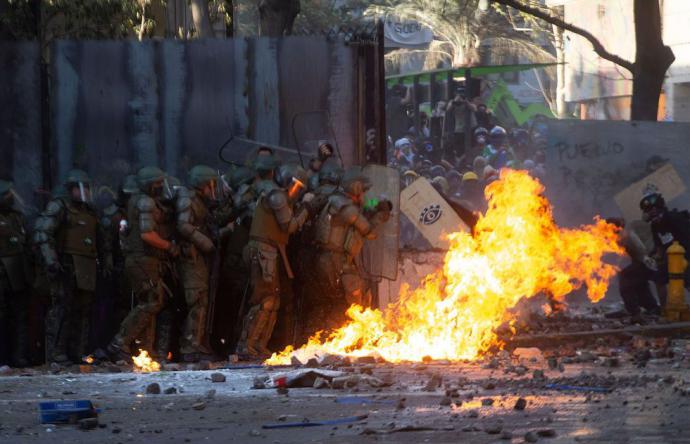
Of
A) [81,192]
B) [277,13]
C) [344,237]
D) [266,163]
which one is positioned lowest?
[344,237]

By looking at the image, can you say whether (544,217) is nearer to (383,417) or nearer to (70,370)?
(70,370)

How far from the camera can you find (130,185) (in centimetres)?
1362

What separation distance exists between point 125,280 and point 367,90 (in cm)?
317

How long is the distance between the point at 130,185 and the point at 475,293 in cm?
326

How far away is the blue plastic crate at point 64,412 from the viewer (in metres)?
8.86

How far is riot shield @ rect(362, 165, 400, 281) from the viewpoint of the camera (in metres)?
14.6

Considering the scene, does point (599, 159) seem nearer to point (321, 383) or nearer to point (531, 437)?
point (321, 383)

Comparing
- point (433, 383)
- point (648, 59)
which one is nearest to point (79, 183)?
point (433, 383)

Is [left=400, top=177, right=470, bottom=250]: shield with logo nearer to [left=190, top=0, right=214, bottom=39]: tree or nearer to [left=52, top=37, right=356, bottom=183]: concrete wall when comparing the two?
[left=52, top=37, right=356, bottom=183]: concrete wall

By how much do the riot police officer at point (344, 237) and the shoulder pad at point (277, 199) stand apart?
0.53 metres

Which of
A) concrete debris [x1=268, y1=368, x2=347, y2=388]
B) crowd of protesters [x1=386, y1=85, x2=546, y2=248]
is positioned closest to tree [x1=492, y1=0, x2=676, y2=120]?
crowd of protesters [x1=386, y1=85, x2=546, y2=248]

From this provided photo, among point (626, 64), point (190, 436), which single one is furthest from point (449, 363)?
point (626, 64)

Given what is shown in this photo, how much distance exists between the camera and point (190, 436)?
328 inches

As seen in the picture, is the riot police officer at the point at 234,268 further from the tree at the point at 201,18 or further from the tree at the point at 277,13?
the tree at the point at 201,18
